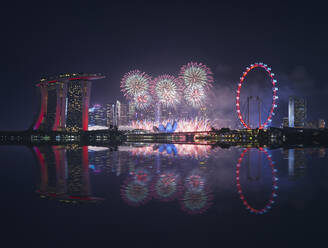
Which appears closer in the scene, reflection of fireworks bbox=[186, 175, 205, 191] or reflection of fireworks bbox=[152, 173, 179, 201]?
reflection of fireworks bbox=[152, 173, 179, 201]

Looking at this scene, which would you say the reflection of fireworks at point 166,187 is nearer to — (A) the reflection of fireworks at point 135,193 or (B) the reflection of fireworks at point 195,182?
(A) the reflection of fireworks at point 135,193

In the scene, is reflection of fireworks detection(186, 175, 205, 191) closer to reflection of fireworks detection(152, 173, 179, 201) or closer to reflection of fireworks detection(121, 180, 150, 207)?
reflection of fireworks detection(152, 173, 179, 201)

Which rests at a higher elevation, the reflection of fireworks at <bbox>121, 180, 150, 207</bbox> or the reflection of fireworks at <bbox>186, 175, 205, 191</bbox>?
the reflection of fireworks at <bbox>186, 175, 205, 191</bbox>

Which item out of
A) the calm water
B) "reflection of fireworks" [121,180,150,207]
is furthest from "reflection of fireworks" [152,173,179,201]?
"reflection of fireworks" [121,180,150,207]

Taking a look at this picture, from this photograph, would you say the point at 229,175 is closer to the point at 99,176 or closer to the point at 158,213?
the point at 99,176

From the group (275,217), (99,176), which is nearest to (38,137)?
(99,176)

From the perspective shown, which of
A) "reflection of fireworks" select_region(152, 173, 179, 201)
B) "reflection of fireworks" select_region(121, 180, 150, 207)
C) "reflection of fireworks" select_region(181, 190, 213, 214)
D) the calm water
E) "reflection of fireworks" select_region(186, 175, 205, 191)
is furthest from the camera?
"reflection of fireworks" select_region(186, 175, 205, 191)

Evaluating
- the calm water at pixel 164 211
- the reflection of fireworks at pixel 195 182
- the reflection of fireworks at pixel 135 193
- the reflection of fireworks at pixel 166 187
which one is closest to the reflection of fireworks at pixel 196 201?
the calm water at pixel 164 211
